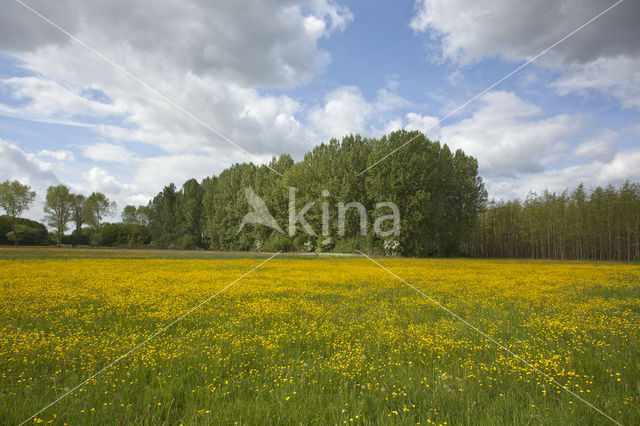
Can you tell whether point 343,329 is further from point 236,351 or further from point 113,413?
point 113,413

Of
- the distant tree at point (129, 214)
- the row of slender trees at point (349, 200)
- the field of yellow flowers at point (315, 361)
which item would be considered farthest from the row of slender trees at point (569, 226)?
the distant tree at point (129, 214)

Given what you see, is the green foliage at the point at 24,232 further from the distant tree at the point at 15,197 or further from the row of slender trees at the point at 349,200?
the row of slender trees at the point at 349,200

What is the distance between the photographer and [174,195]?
260ft

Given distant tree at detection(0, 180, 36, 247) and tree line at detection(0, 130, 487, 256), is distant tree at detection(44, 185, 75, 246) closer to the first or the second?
tree line at detection(0, 130, 487, 256)

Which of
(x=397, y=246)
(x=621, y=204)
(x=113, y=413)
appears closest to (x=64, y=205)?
(x=113, y=413)

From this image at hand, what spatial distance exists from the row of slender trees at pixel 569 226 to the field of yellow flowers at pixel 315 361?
5936 cm

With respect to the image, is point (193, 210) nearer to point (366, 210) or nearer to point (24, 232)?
point (24, 232)

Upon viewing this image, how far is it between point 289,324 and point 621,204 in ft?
230

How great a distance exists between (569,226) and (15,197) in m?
80.0

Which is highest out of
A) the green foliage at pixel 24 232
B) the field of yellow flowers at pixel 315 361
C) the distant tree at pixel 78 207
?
the distant tree at pixel 78 207

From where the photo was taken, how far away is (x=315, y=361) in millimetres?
5738

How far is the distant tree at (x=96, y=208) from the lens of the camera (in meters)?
28.8

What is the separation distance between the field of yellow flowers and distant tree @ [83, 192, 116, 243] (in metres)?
20.1

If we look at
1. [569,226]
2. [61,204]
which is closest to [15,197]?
[61,204]
